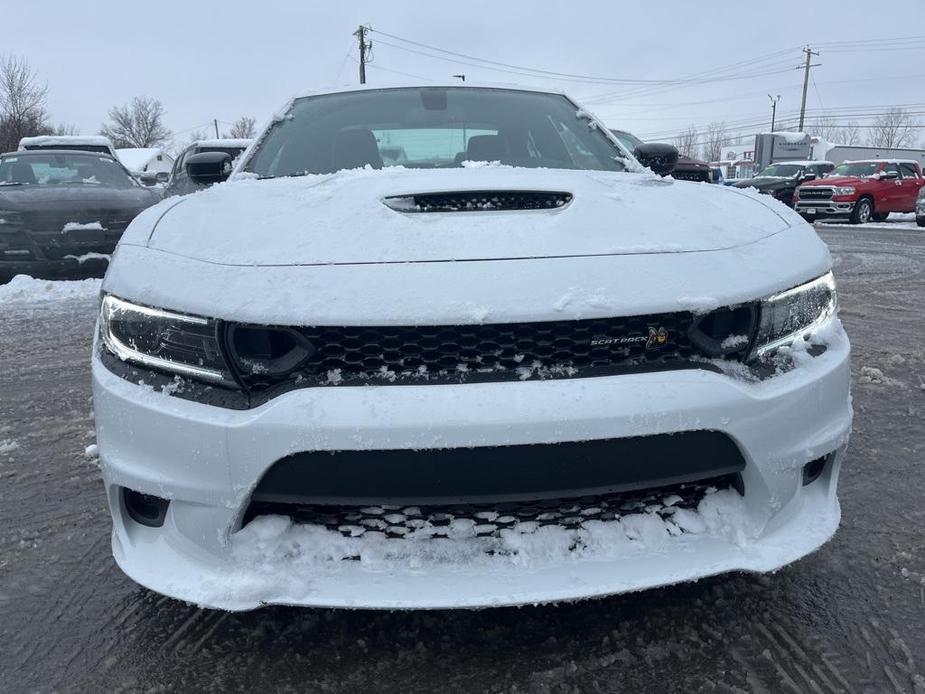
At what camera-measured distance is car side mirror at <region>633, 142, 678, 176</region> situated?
3035 mm

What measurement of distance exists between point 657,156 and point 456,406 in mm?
2040

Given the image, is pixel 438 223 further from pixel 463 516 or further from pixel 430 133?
pixel 430 133

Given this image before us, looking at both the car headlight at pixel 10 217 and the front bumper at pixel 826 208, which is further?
the front bumper at pixel 826 208

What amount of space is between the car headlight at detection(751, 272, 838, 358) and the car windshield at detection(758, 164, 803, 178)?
77.0 ft

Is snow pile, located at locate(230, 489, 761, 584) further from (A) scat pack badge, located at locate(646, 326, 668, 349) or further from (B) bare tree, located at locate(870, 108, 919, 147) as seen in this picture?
(B) bare tree, located at locate(870, 108, 919, 147)

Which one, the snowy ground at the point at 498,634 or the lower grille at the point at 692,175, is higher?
the lower grille at the point at 692,175

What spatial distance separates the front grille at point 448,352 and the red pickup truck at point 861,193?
19374 mm

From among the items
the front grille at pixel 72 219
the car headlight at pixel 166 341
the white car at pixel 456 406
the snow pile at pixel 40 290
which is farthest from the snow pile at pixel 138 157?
the white car at pixel 456 406

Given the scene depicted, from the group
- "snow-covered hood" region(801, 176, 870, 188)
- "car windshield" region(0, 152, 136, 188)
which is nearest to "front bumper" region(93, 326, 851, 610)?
"car windshield" region(0, 152, 136, 188)

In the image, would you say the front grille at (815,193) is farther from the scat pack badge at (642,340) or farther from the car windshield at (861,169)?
the scat pack badge at (642,340)

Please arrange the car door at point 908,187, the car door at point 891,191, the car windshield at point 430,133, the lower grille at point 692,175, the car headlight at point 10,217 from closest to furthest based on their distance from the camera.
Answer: the car windshield at point 430,133 → the car headlight at point 10,217 → the lower grille at point 692,175 → the car door at point 891,191 → the car door at point 908,187

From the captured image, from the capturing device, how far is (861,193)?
18.7 m

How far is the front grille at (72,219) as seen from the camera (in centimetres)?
691

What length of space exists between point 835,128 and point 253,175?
10098 centimetres
